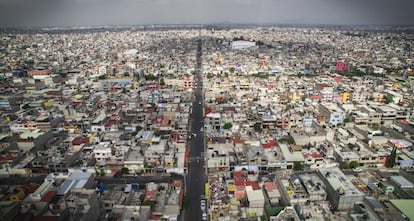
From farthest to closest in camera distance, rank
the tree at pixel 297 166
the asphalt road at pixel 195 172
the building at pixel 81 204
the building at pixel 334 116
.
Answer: the building at pixel 334 116 < the tree at pixel 297 166 < the asphalt road at pixel 195 172 < the building at pixel 81 204

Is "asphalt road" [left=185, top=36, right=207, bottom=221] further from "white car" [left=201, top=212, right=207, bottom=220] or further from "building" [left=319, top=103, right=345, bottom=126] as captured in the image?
"building" [left=319, top=103, right=345, bottom=126]

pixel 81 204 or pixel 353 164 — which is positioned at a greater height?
pixel 81 204

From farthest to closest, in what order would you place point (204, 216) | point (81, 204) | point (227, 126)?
point (227, 126) → point (204, 216) → point (81, 204)

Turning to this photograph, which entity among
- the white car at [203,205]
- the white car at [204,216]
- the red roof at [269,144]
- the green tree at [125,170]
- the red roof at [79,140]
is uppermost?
the red roof at [269,144]

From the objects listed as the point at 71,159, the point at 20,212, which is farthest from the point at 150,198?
the point at 71,159

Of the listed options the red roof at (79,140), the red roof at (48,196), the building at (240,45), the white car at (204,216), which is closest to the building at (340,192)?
the white car at (204,216)

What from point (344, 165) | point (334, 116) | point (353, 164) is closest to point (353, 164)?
point (353, 164)

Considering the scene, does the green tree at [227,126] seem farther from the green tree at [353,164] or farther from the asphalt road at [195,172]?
the green tree at [353,164]

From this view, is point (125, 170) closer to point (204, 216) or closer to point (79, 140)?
point (79, 140)

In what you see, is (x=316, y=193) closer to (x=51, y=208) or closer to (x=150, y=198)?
(x=150, y=198)
